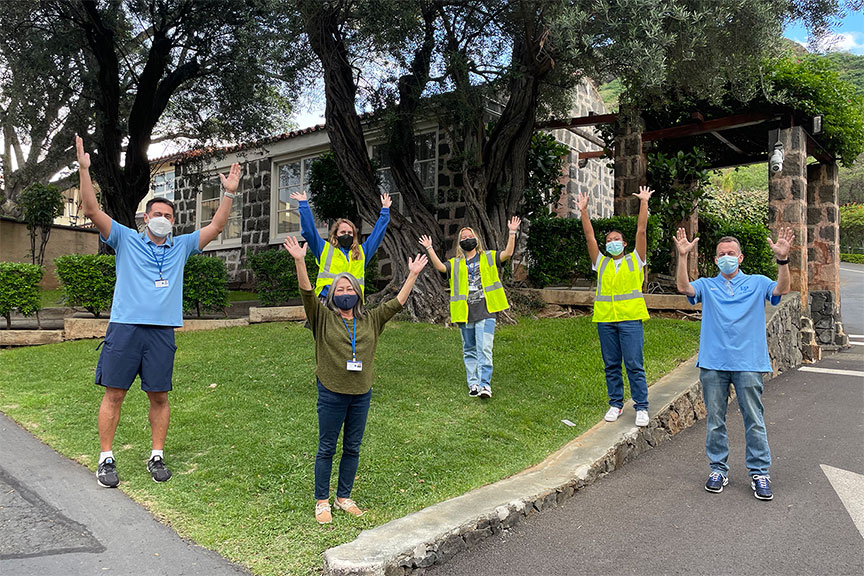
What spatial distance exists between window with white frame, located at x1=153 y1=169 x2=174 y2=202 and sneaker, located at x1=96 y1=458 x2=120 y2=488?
1700 cm

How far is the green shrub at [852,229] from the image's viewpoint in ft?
113

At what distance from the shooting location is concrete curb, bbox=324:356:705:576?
3131 mm

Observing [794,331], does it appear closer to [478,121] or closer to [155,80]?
[478,121]

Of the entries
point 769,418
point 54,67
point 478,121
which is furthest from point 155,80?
point 769,418

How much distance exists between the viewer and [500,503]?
3.82 metres

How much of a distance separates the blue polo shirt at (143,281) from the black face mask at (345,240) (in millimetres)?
1526

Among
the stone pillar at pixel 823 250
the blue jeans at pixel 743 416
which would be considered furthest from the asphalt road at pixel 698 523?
the stone pillar at pixel 823 250

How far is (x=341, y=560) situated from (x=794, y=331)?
899 cm

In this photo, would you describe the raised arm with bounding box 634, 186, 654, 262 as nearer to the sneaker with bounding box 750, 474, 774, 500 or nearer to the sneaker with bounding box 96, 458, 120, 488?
the sneaker with bounding box 750, 474, 774, 500

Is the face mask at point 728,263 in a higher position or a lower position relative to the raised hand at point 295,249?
lower

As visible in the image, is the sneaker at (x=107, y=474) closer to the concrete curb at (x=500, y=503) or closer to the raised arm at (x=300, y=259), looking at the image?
the concrete curb at (x=500, y=503)

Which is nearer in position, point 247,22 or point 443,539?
point 443,539

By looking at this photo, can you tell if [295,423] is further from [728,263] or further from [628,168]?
[628,168]

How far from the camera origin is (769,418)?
6328 mm
